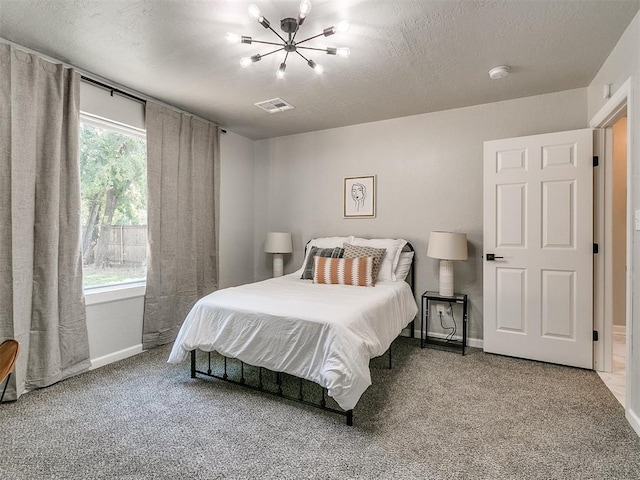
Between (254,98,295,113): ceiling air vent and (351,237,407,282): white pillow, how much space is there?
164 centimetres

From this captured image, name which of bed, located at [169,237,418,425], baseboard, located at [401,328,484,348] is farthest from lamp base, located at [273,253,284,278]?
baseboard, located at [401,328,484,348]

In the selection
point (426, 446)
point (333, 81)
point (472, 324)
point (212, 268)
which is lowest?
point (426, 446)

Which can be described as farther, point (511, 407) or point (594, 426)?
point (511, 407)

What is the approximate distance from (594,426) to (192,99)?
409cm

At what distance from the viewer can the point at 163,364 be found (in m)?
2.94

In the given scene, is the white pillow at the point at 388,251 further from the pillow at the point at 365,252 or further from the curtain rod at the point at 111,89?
the curtain rod at the point at 111,89

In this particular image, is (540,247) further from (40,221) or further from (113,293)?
(40,221)

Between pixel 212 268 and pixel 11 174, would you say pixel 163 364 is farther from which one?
pixel 11 174

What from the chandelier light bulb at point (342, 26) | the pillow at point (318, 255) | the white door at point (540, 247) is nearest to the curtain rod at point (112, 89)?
the chandelier light bulb at point (342, 26)

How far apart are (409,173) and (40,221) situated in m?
3.45

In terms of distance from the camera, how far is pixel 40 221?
244 cm

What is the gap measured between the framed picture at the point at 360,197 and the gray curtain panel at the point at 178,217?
1.61 meters

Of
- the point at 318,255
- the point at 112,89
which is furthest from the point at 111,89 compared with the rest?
the point at 318,255

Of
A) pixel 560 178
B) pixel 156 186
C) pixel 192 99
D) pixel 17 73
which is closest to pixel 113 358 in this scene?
pixel 156 186
